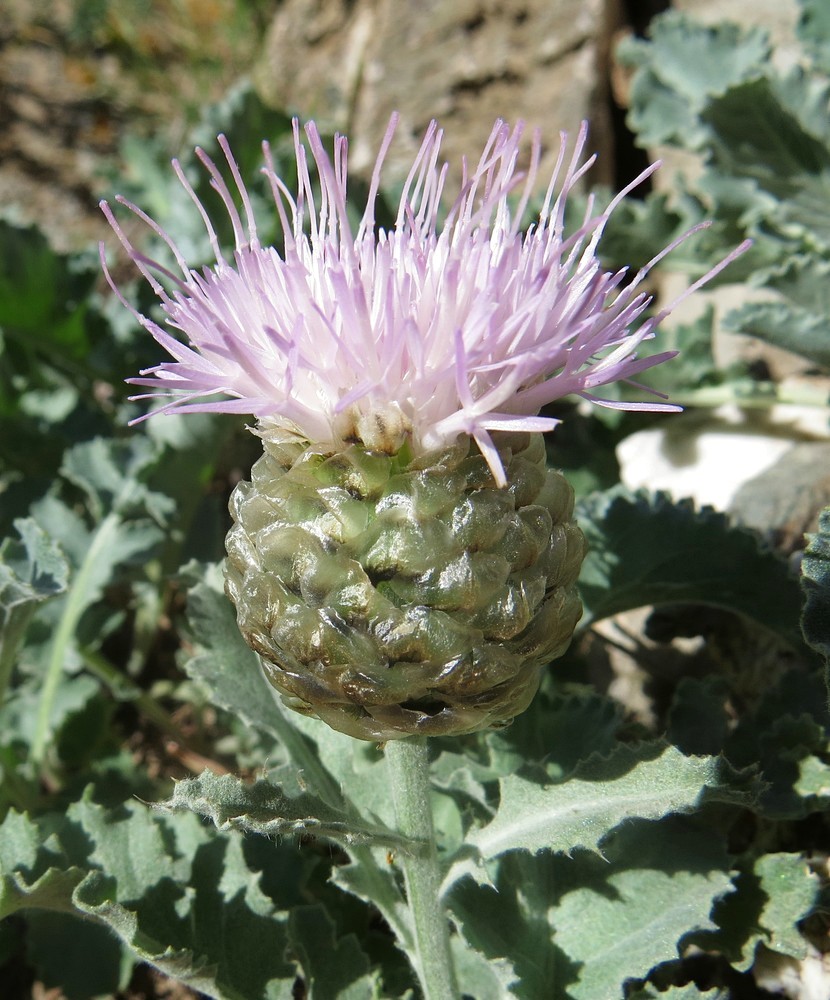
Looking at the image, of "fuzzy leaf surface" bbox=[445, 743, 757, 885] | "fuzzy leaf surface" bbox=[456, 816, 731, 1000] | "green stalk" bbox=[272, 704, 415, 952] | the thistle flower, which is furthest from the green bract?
"fuzzy leaf surface" bbox=[456, 816, 731, 1000]

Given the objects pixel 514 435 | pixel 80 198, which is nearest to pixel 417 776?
pixel 514 435

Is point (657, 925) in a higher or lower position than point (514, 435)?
lower

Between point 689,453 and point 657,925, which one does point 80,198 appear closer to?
point 689,453

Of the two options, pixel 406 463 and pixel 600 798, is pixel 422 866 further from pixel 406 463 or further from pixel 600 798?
pixel 406 463

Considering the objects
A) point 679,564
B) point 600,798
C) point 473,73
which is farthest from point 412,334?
point 473,73

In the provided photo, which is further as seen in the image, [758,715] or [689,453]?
[689,453]

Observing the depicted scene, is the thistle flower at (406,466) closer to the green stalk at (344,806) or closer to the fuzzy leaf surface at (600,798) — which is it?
the fuzzy leaf surface at (600,798)

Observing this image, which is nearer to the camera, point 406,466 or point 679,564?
point 406,466
